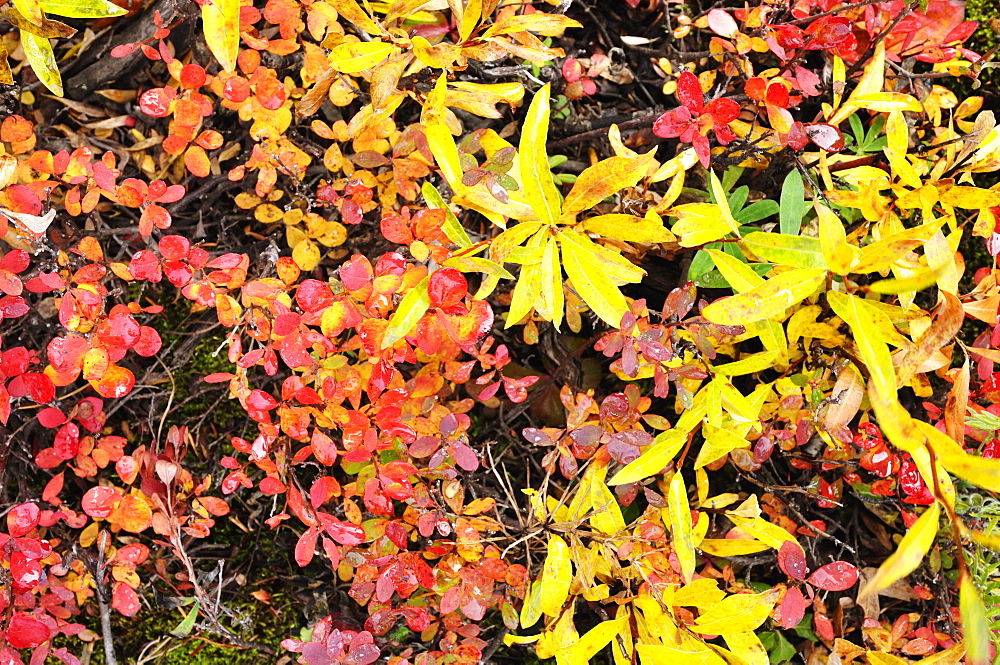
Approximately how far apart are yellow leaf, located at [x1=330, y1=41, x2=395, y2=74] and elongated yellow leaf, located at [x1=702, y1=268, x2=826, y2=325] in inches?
27.1

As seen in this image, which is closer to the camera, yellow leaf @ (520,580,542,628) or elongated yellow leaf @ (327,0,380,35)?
elongated yellow leaf @ (327,0,380,35)

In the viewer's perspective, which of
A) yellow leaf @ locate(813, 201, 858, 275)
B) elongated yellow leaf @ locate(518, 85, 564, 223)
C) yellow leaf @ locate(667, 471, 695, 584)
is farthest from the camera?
yellow leaf @ locate(667, 471, 695, 584)

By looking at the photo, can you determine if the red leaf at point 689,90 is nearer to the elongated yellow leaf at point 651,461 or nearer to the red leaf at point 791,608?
the elongated yellow leaf at point 651,461

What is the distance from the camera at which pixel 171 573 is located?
169cm

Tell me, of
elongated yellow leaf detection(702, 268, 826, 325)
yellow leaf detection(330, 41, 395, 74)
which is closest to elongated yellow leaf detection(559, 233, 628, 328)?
elongated yellow leaf detection(702, 268, 826, 325)

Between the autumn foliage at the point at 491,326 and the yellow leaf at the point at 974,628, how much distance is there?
0.92ft

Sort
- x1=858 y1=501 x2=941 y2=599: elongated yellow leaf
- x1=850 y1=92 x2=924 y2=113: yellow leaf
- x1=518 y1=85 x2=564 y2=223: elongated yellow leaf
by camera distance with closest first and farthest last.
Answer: x1=858 y1=501 x2=941 y2=599: elongated yellow leaf, x1=518 y1=85 x2=564 y2=223: elongated yellow leaf, x1=850 y1=92 x2=924 y2=113: yellow leaf

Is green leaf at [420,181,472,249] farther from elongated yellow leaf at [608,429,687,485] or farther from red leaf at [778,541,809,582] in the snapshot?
red leaf at [778,541,809,582]

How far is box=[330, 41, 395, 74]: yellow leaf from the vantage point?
112 cm

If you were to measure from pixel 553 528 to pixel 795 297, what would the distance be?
0.69 meters

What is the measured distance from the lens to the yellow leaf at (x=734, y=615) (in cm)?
124

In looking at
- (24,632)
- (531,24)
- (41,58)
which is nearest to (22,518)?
(24,632)

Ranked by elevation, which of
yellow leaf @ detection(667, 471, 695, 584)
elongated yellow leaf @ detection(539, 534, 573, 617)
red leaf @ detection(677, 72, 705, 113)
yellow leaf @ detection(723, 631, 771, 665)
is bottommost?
yellow leaf @ detection(723, 631, 771, 665)

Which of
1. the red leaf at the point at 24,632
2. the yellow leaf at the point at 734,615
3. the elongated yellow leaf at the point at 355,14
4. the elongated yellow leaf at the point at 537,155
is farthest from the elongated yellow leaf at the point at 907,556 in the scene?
the red leaf at the point at 24,632
